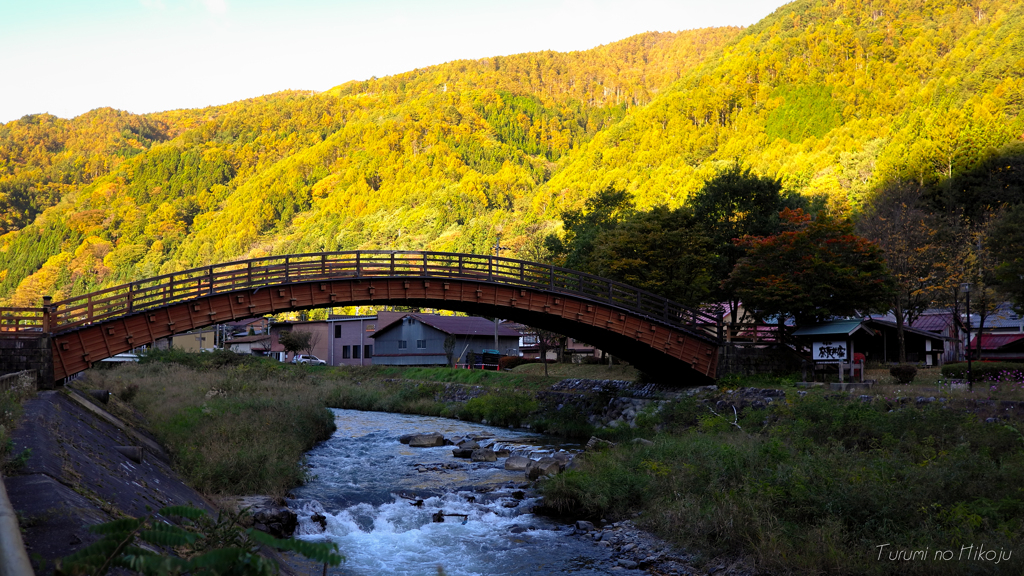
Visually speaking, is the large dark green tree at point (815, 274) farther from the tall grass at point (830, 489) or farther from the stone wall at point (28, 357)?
the stone wall at point (28, 357)

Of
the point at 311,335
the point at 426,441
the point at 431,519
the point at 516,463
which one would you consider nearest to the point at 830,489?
the point at 431,519

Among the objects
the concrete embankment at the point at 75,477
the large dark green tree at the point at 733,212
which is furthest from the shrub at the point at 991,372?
the concrete embankment at the point at 75,477

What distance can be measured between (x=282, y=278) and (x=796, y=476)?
21.5 m

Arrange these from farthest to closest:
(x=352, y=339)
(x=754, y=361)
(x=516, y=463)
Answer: (x=352, y=339) < (x=754, y=361) < (x=516, y=463)

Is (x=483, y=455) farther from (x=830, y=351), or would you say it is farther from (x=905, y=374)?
(x=905, y=374)

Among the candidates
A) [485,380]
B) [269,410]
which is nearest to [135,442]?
[269,410]

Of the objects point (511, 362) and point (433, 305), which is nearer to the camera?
point (433, 305)

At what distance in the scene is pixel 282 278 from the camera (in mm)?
29344

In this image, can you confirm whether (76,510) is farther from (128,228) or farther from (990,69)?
(128,228)

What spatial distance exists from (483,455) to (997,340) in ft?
148

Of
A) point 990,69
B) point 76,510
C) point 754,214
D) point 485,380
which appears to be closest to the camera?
point 76,510

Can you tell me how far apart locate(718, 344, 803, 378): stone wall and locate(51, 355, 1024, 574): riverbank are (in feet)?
7.40

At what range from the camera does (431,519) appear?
1967cm

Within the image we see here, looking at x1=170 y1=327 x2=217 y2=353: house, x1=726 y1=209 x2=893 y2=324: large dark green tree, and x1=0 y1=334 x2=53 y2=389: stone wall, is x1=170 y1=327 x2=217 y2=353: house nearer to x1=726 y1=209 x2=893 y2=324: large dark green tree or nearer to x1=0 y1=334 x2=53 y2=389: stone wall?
x1=0 y1=334 x2=53 y2=389: stone wall
